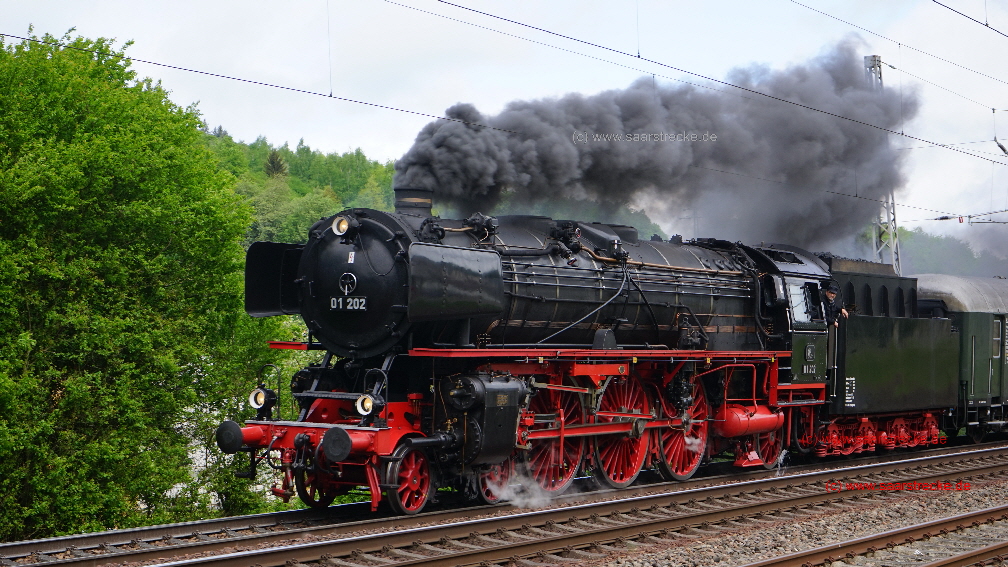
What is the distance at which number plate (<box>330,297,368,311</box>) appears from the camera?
946 cm

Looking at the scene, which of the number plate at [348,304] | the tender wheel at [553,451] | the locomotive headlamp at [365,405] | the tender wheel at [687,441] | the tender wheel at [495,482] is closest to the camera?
the locomotive headlamp at [365,405]

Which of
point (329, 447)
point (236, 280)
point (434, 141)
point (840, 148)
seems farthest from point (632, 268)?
point (840, 148)

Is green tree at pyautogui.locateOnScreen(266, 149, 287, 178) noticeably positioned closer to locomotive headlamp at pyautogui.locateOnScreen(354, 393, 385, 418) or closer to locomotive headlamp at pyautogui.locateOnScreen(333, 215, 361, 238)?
locomotive headlamp at pyautogui.locateOnScreen(333, 215, 361, 238)

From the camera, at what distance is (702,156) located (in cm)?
1677

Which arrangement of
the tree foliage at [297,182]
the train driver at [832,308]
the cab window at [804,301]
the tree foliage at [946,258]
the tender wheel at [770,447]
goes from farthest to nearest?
the tree foliage at [297,182]
the tree foliage at [946,258]
the train driver at [832,308]
the tender wheel at [770,447]
the cab window at [804,301]

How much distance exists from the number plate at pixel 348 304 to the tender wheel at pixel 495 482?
2.26 m

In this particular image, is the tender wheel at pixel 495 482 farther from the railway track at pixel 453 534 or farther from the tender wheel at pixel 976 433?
the tender wheel at pixel 976 433

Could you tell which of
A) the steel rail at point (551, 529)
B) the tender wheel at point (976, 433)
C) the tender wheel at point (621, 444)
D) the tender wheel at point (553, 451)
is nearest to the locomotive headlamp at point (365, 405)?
the steel rail at point (551, 529)

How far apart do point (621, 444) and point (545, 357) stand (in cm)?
238

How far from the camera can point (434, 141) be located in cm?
1127

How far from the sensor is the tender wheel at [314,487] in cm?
934

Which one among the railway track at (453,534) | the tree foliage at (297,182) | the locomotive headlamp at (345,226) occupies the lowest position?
the railway track at (453,534)

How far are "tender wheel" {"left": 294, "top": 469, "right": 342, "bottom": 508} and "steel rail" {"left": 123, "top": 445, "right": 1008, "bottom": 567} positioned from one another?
4.50 feet

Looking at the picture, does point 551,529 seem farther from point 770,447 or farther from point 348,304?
point 770,447
